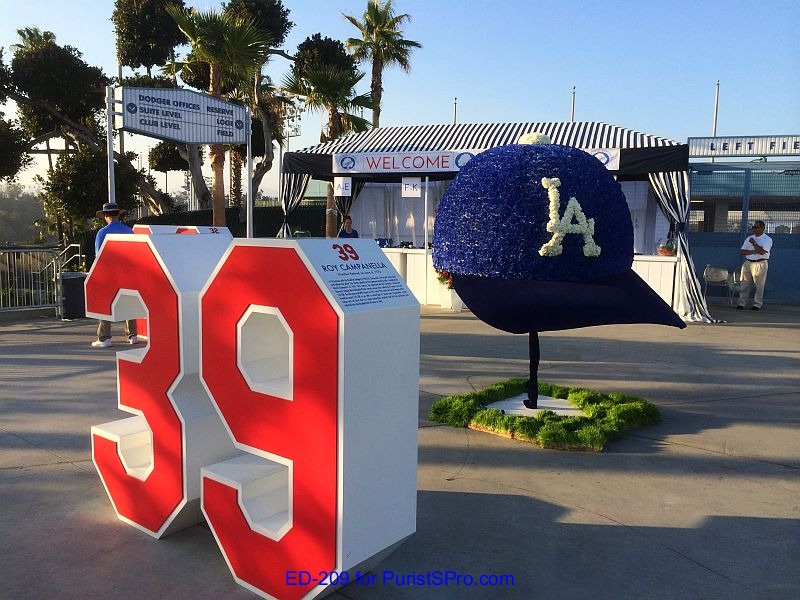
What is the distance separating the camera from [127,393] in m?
3.91

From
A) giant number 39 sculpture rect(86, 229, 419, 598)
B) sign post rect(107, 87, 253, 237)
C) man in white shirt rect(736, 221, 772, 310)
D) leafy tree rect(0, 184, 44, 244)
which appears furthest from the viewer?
leafy tree rect(0, 184, 44, 244)

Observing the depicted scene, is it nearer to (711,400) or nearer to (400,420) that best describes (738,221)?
(711,400)

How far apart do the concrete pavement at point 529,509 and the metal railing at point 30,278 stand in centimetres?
477

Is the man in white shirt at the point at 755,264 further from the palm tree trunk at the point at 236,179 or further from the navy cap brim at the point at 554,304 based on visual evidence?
the palm tree trunk at the point at 236,179

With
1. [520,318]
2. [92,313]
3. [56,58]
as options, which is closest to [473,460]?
[520,318]

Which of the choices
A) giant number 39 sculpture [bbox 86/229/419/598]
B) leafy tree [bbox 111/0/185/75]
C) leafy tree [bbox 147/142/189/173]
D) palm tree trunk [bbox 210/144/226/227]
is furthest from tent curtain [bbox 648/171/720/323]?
leafy tree [bbox 111/0/185/75]

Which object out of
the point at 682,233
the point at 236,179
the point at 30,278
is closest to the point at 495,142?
the point at 682,233

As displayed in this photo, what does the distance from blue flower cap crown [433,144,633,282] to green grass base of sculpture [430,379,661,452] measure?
134 centimetres

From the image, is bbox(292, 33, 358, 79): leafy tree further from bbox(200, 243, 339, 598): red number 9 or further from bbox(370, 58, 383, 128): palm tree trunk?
bbox(200, 243, 339, 598): red number 9

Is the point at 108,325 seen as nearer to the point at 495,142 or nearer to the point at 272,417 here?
the point at 272,417

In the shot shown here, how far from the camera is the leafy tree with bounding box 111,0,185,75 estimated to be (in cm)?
2739

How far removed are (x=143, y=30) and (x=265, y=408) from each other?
29589 millimetres

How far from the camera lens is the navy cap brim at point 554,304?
15.2ft

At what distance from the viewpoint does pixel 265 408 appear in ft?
10.1
